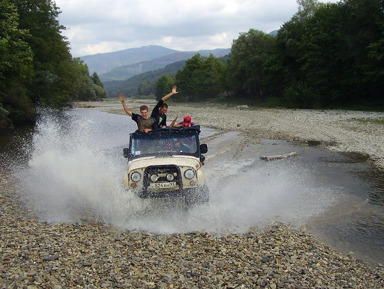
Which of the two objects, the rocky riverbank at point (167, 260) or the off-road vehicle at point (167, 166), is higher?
the off-road vehicle at point (167, 166)

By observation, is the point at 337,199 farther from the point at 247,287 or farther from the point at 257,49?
the point at 257,49

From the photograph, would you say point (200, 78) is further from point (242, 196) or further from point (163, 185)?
point (163, 185)

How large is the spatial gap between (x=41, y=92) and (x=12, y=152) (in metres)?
23.9

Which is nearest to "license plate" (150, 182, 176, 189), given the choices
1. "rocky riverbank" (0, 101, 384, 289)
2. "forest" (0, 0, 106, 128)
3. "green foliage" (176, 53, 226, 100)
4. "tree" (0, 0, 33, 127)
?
"rocky riverbank" (0, 101, 384, 289)

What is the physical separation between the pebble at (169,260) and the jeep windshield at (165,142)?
7.47 ft

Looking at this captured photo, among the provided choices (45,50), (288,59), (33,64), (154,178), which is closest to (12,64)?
(33,64)

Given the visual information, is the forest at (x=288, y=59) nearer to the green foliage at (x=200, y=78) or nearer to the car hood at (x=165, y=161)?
the car hood at (x=165, y=161)

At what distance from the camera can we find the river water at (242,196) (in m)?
9.39

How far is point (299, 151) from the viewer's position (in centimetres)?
2123

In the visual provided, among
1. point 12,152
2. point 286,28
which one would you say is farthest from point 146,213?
point 286,28

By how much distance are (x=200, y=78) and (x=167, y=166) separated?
9994 cm

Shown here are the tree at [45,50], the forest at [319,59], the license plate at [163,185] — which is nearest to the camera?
the license plate at [163,185]

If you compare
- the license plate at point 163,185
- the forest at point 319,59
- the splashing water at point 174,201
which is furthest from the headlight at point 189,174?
the forest at point 319,59

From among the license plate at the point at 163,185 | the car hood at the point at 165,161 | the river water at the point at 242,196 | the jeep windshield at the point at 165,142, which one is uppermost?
the jeep windshield at the point at 165,142
